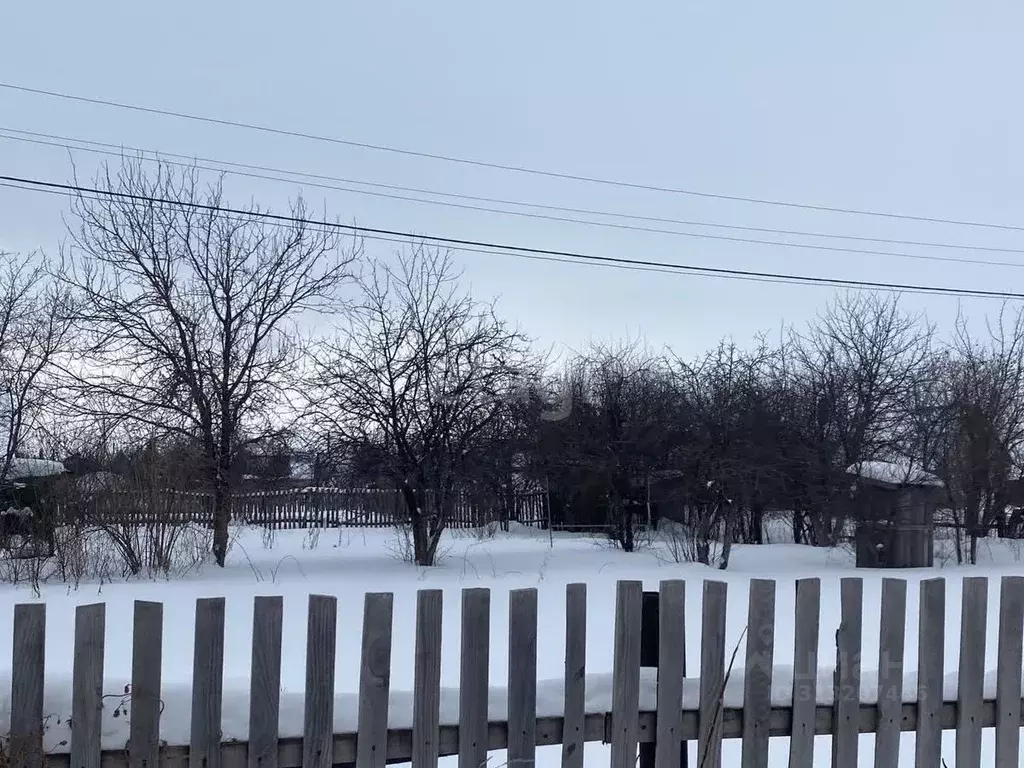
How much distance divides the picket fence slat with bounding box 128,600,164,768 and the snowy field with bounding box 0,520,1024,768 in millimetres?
58

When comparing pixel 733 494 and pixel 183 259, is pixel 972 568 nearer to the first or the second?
pixel 733 494

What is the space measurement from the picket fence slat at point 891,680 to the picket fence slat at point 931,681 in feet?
0.29

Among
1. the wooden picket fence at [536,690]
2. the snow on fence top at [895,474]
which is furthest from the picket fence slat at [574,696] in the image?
the snow on fence top at [895,474]

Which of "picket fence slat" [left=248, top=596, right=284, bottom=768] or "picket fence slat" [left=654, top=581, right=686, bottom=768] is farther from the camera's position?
"picket fence slat" [left=654, top=581, right=686, bottom=768]

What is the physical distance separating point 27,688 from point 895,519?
15.2 m

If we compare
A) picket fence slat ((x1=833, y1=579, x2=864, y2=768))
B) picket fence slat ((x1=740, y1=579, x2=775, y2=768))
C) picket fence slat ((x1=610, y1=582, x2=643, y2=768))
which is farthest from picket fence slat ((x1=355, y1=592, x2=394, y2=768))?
picket fence slat ((x1=833, y1=579, x2=864, y2=768))

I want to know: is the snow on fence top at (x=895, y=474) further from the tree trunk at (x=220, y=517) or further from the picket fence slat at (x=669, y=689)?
the picket fence slat at (x=669, y=689)

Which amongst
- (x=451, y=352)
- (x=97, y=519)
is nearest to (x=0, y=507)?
(x=97, y=519)

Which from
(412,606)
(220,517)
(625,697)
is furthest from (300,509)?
(625,697)

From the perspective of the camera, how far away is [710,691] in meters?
2.99

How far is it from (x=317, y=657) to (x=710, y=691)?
1.22 meters

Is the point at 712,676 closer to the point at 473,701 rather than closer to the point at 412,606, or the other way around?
the point at 473,701

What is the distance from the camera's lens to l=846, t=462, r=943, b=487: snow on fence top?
16031 mm

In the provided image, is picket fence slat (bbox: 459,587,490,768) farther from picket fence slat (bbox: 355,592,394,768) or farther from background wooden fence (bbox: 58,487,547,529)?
background wooden fence (bbox: 58,487,547,529)
